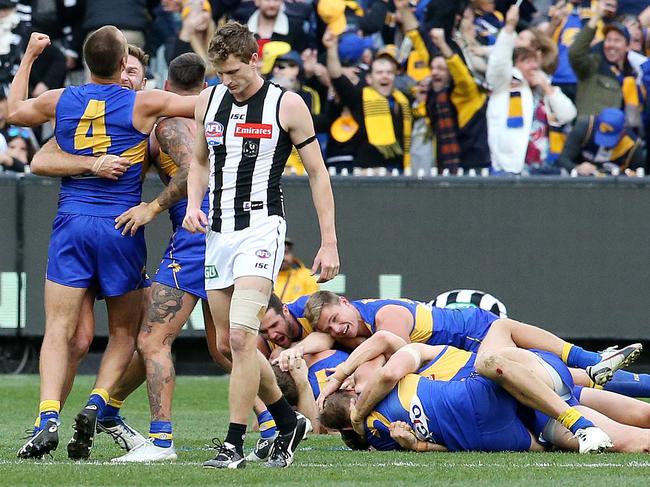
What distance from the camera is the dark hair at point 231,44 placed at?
721 centimetres

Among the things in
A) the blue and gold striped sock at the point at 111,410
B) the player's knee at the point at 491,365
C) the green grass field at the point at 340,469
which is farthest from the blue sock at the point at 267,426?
the player's knee at the point at 491,365

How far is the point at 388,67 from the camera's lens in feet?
46.5

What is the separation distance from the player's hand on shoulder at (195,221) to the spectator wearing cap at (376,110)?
6.98m

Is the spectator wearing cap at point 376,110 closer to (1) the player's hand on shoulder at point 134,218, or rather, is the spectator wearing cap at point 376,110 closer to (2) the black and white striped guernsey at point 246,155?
(1) the player's hand on shoulder at point 134,218

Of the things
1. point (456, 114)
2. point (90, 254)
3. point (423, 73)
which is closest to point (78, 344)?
point (90, 254)

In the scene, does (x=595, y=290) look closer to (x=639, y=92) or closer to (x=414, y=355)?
(x=639, y=92)

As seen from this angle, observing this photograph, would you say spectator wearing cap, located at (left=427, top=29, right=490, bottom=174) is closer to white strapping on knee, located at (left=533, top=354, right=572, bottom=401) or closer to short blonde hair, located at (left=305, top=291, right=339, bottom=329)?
short blonde hair, located at (left=305, top=291, right=339, bottom=329)

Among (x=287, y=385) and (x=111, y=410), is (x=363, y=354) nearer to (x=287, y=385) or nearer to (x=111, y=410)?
(x=287, y=385)

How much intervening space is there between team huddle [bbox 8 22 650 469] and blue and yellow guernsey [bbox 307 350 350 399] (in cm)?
54

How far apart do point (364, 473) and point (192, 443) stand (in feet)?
6.69

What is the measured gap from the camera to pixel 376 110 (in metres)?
14.1

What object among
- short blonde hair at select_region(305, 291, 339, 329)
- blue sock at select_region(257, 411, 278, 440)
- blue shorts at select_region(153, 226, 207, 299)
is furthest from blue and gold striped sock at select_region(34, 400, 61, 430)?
short blonde hair at select_region(305, 291, 339, 329)

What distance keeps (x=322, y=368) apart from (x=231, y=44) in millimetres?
3132

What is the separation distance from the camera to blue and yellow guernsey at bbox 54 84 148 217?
7.86m
